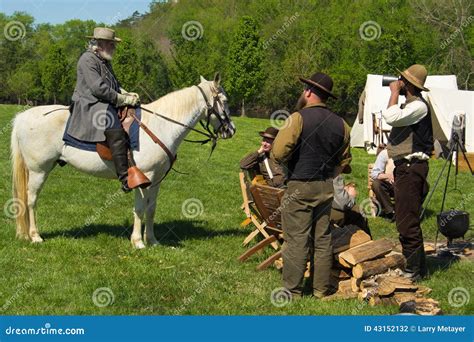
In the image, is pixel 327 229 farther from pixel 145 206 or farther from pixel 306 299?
pixel 145 206

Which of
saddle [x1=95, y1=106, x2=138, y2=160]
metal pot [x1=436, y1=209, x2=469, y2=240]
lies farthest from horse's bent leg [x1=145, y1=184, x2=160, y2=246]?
metal pot [x1=436, y1=209, x2=469, y2=240]

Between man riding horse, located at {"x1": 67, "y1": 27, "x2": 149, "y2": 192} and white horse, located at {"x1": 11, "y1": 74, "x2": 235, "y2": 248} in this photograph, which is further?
white horse, located at {"x1": 11, "y1": 74, "x2": 235, "y2": 248}

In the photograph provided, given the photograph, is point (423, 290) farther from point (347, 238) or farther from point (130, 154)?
point (130, 154)

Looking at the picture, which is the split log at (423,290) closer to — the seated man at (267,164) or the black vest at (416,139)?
the black vest at (416,139)

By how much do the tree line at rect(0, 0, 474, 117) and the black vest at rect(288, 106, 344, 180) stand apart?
34.4 m

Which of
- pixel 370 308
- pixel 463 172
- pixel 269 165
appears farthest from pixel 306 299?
pixel 463 172

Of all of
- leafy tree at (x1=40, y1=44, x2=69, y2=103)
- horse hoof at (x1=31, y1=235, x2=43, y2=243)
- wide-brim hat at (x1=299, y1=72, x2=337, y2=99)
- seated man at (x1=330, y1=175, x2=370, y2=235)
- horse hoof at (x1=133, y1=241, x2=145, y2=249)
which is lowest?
leafy tree at (x1=40, y1=44, x2=69, y2=103)

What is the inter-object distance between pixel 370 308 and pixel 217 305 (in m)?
1.63

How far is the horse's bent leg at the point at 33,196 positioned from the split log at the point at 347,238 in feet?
14.0

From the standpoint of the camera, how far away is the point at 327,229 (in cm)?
663

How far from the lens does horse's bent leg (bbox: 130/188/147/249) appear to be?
8.50 metres

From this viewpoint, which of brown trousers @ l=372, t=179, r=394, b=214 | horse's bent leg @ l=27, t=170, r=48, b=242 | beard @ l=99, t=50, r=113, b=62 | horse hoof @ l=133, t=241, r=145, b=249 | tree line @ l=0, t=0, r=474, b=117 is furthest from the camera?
tree line @ l=0, t=0, r=474, b=117

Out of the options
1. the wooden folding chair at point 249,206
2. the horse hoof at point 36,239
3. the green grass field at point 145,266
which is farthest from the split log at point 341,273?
the horse hoof at point 36,239

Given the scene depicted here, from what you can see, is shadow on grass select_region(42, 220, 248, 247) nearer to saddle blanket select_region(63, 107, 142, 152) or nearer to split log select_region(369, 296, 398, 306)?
saddle blanket select_region(63, 107, 142, 152)
